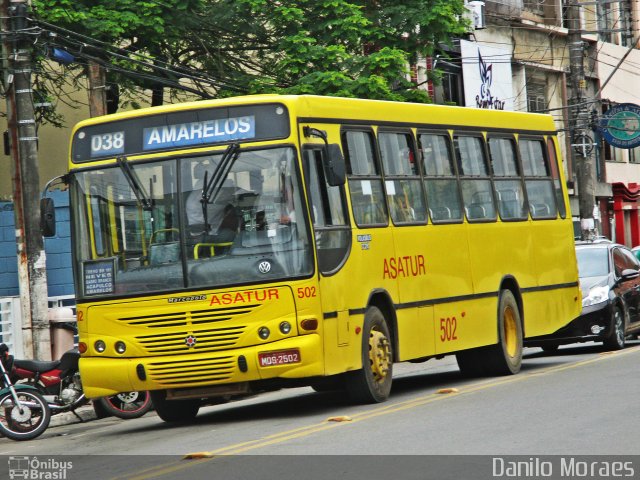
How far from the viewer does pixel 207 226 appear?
504 inches

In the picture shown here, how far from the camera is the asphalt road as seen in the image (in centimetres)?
959

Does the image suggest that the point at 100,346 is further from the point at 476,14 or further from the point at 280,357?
the point at 476,14

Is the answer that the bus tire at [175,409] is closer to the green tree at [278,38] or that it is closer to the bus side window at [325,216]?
→ the bus side window at [325,216]

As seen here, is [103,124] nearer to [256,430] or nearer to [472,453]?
[256,430]

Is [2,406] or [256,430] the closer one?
[256,430]

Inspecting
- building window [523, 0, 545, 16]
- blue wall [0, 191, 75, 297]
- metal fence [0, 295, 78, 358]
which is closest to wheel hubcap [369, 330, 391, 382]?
metal fence [0, 295, 78, 358]

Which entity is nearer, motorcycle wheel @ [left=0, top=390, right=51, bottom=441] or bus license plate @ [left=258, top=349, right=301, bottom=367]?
bus license plate @ [left=258, top=349, right=301, bottom=367]

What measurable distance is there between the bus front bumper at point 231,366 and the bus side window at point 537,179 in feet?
21.3

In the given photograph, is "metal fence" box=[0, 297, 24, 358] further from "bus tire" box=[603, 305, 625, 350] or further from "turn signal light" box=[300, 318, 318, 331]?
"bus tire" box=[603, 305, 625, 350]

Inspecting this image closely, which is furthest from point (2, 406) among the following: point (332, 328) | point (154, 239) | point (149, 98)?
point (149, 98)

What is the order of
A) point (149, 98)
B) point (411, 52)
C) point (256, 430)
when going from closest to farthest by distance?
1. point (256, 430)
2. point (411, 52)
3. point (149, 98)

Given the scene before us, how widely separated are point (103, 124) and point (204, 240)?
1.73 meters

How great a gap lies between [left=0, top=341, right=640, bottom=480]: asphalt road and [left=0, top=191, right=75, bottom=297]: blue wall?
21.3 ft

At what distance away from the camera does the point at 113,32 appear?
899 inches
